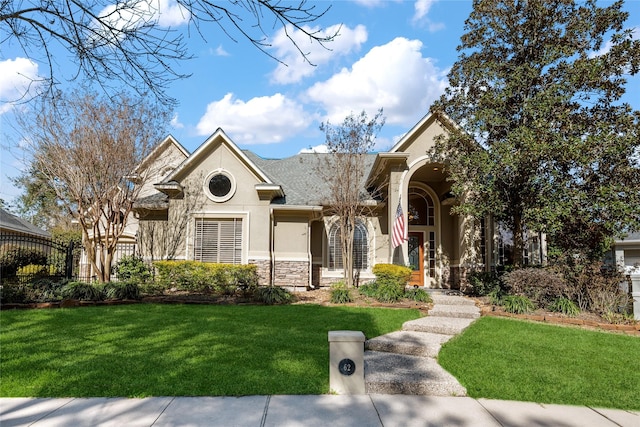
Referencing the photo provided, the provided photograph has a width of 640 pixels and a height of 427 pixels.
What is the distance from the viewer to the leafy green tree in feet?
33.9

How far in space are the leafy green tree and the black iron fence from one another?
13174 millimetres

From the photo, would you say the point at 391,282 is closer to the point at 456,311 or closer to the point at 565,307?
Result: the point at 456,311

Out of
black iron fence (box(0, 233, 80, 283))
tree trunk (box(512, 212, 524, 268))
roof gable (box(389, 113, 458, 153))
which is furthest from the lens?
roof gable (box(389, 113, 458, 153))

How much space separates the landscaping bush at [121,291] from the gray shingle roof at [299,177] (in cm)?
598

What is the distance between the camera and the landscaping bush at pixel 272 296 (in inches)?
451

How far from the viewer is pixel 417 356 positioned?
6523mm

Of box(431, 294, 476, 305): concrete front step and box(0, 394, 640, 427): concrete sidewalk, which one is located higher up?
box(431, 294, 476, 305): concrete front step

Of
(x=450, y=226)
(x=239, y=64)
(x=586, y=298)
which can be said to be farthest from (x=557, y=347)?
(x=450, y=226)

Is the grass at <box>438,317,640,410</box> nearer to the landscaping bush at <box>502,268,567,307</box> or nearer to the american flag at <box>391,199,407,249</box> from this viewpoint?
the landscaping bush at <box>502,268,567,307</box>

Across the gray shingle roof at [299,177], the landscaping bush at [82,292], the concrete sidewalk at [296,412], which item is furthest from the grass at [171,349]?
the gray shingle roof at [299,177]

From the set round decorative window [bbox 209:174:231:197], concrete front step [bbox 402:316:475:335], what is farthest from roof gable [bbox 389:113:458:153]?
concrete front step [bbox 402:316:475:335]

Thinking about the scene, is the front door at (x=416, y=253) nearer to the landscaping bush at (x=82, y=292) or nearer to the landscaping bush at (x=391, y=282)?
the landscaping bush at (x=391, y=282)

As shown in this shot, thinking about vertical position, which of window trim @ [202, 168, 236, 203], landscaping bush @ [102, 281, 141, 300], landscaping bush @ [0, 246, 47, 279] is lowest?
A: landscaping bush @ [102, 281, 141, 300]

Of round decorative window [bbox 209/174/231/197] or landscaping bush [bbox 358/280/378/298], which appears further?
round decorative window [bbox 209/174/231/197]
